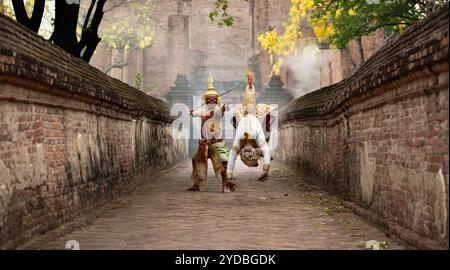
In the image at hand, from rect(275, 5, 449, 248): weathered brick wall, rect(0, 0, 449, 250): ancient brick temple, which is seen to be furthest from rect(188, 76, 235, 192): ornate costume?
rect(275, 5, 449, 248): weathered brick wall

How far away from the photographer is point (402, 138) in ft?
23.2

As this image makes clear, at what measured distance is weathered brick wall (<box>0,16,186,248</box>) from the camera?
6375 mm

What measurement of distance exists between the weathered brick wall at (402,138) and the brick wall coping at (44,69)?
12.6ft

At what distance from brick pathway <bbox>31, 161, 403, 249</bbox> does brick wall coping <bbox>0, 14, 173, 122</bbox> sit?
1.76 metres

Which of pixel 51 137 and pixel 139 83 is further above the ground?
pixel 139 83

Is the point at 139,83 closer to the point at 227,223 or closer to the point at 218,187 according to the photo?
the point at 218,187

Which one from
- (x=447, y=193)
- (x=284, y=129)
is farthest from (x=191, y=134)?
(x=447, y=193)

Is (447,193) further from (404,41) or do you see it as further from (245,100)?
(245,100)

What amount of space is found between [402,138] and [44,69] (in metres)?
4.05

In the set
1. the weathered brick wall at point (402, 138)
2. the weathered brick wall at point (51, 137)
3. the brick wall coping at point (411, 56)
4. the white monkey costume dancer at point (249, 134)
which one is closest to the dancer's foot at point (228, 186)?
the white monkey costume dancer at point (249, 134)

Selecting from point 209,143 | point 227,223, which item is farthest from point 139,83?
point 227,223

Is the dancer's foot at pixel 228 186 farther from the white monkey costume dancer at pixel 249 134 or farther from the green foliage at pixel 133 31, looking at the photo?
the green foliage at pixel 133 31

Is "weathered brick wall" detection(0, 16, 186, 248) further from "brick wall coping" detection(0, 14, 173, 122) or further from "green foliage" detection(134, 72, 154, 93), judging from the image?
"green foliage" detection(134, 72, 154, 93)

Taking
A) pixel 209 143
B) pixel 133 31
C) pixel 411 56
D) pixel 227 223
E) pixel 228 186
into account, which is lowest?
pixel 227 223
